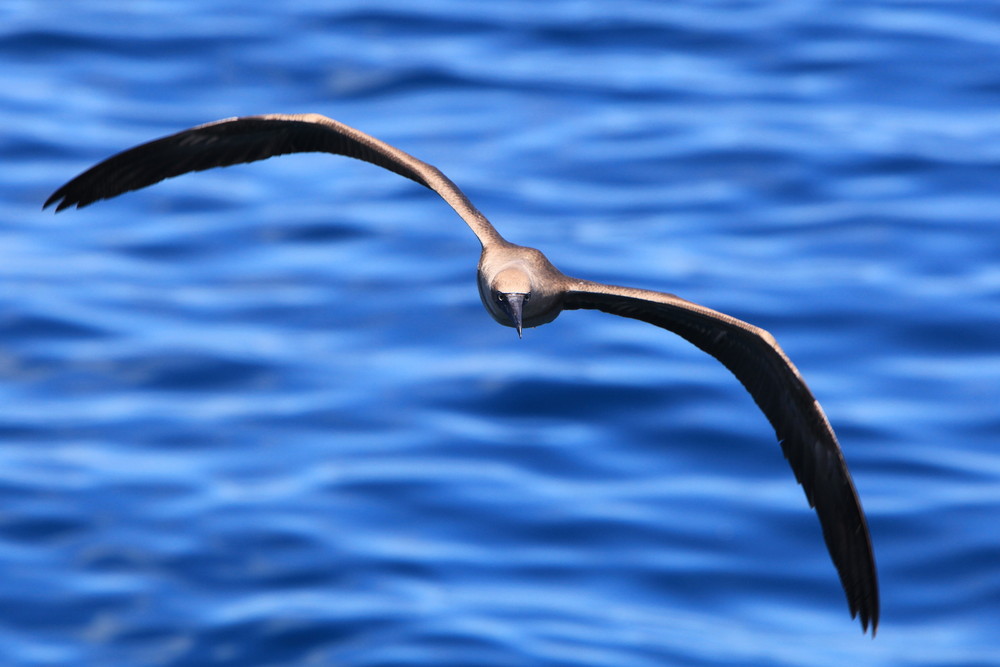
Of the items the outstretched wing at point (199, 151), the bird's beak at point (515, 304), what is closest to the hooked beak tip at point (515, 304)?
the bird's beak at point (515, 304)

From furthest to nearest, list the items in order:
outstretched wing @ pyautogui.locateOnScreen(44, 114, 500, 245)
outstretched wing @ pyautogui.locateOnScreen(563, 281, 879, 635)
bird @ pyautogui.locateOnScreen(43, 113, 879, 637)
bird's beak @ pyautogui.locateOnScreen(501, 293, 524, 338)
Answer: outstretched wing @ pyautogui.locateOnScreen(44, 114, 500, 245) → outstretched wing @ pyautogui.locateOnScreen(563, 281, 879, 635) → bird @ pyautogui.locateOnScreen(43, 113, 879, 637) → bird's beak @ pyautogui.locateOnScreen(501, 293, 524, 338)

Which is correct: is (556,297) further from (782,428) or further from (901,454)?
(901,454)

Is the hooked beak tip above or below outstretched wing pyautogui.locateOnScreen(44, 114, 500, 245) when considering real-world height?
below

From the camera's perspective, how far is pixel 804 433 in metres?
9.09

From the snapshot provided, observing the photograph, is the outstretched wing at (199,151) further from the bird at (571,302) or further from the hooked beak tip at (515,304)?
the hooked beak tip at (515,304)

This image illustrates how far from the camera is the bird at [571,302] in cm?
828

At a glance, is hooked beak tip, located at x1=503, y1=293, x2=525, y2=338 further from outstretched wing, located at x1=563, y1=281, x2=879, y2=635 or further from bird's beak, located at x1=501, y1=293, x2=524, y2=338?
outstretched wing, located at x1=563, y1=281, x2=879, y2=635

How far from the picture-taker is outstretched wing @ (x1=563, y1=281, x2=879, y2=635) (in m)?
8.77

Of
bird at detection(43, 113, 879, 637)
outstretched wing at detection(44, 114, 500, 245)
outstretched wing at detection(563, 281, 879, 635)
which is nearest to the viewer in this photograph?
bird at detection(43, 113, 879, 637)

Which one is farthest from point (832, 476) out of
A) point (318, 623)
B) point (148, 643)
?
point (148, 643)

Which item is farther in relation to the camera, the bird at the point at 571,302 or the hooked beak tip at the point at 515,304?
the bird at the point at 571,302

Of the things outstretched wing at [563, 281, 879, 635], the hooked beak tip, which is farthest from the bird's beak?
outstretched wing at [563, 281, 879, 635]

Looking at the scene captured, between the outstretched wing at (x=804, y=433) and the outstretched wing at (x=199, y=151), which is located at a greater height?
the outstretched wing at (x=199, y=151)

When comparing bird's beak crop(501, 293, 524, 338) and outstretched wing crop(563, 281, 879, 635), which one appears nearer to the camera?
bird's beak crop(501, 293, 524, 338)
